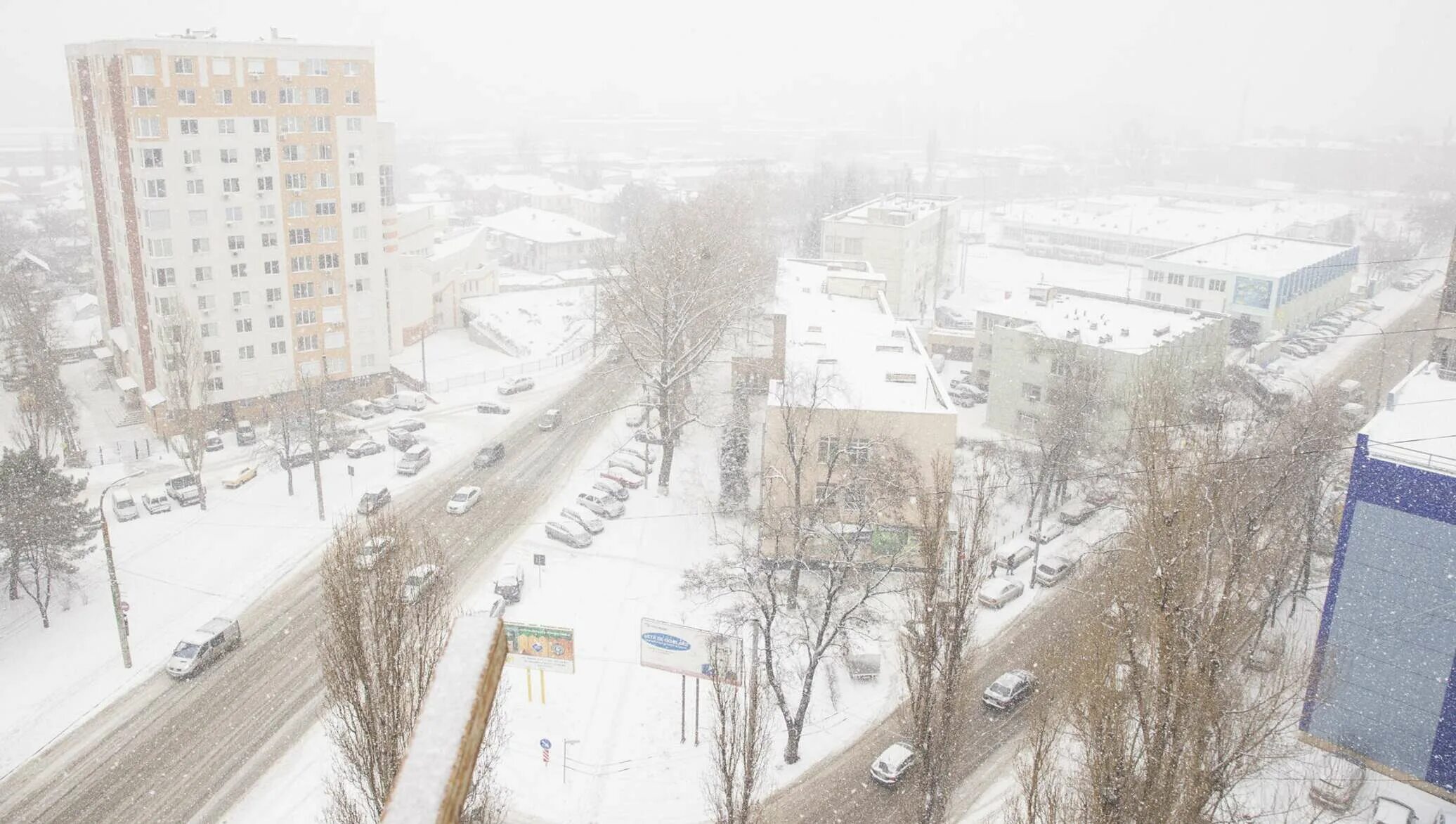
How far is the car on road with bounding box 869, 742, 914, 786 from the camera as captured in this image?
19.4m

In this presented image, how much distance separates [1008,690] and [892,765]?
3.99 meters

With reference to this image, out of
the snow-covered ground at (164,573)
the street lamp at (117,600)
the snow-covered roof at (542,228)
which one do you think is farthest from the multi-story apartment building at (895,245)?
the street lamp at (117,600)

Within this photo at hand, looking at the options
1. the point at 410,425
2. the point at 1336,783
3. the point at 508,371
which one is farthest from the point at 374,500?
the point at 1336,783

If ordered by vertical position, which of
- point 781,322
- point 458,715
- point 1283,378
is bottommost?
point 1283,378

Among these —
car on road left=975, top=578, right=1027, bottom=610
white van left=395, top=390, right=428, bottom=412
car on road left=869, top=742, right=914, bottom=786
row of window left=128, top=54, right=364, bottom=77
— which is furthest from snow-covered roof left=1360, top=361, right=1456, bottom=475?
row of window left=128, top=54, right=364, bottom=77

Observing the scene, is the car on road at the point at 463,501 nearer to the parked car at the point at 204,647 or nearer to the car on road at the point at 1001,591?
the parked car at the point at 204,647

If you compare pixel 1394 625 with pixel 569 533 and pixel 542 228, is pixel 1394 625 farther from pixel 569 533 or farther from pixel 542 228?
pixel 542 228

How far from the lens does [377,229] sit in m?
40.9

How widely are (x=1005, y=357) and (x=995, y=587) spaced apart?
13.9m

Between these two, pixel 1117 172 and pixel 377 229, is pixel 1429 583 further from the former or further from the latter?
pixel 1117 172

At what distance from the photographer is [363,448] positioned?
115 ft

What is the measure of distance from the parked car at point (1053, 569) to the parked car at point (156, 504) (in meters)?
26.0

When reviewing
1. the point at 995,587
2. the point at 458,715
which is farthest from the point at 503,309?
the point at 458,715

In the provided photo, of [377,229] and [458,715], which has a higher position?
[458,715]
